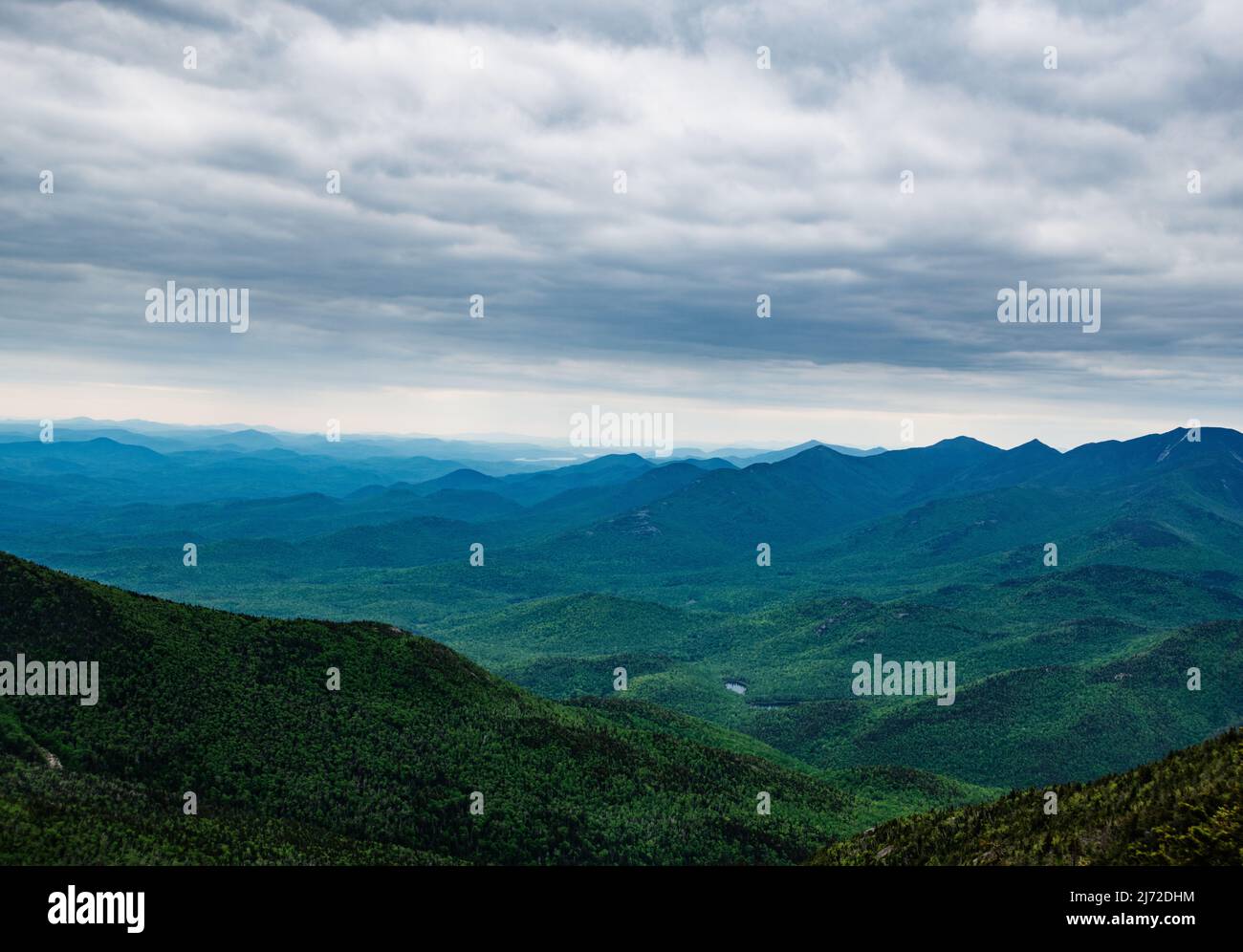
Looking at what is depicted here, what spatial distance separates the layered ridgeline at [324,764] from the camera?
61.9 m

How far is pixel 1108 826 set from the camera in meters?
39.3

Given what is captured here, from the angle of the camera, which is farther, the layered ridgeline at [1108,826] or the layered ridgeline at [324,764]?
the layered ridgeline at [324,764]

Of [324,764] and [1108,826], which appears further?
[324,764]

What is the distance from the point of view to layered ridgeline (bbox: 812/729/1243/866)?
113ft

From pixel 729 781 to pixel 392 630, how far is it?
59119 mm

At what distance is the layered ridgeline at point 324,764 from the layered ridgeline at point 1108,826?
33.7m

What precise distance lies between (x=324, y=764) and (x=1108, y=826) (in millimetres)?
73475

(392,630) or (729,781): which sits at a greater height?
(392,630)

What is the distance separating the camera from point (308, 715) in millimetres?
91812

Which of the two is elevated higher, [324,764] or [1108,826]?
[1108,826]

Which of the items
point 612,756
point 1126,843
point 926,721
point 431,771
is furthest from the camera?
point 926,721

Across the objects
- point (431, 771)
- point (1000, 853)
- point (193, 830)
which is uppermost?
point (1000, 853)
